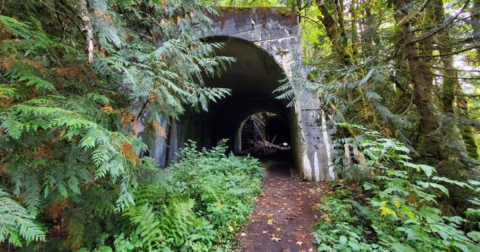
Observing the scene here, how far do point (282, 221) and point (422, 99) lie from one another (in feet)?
8.81

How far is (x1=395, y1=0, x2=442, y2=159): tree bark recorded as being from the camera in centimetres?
299

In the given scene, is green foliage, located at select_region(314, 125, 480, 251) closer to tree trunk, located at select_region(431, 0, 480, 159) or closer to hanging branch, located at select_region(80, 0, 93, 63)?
tree trunk, located at select_region(431, 0, 480, 159)

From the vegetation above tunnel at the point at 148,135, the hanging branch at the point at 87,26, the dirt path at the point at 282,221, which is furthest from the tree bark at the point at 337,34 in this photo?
the hanging branch at the point at 87,26

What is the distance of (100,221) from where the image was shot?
2602 millimetres

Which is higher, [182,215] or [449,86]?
[449,86]

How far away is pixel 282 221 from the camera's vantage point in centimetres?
362

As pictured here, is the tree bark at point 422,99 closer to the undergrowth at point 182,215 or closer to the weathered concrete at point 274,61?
the weathered concrete at point 274,61

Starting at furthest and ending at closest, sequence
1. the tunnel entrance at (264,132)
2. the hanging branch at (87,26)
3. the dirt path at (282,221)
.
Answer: the tunnel entrance at (264,132)
the dirt path at (282,221)
the hanging branch at (87,26)

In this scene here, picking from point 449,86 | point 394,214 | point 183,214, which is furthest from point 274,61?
point 394,214

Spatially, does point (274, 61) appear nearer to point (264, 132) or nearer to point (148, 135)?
point (148, 135)

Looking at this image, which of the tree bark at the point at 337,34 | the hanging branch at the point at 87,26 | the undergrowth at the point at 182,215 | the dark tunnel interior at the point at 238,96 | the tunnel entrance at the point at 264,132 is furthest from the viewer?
the tunnel entrance at the point at 264,132

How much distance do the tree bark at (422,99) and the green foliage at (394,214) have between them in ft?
0.95

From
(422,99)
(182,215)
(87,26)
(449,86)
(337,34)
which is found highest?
(337,34)

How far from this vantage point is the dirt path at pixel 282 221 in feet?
9.70
